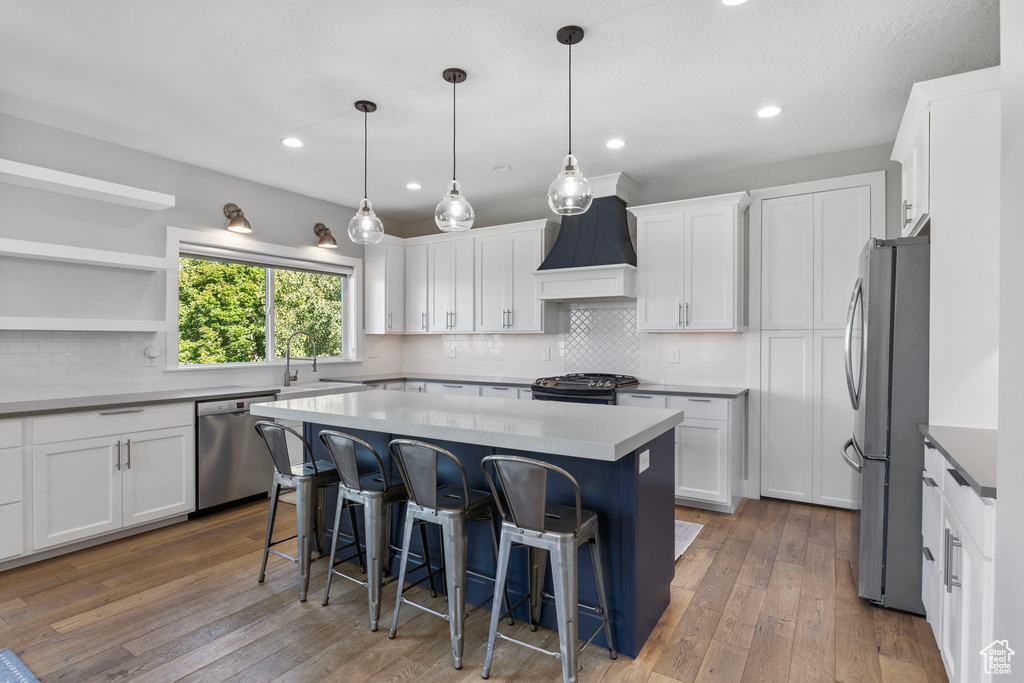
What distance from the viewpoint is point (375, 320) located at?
226 inches

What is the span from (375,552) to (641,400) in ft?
7.91

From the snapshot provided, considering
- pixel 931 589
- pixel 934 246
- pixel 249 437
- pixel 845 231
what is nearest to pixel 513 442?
pixel 931 589

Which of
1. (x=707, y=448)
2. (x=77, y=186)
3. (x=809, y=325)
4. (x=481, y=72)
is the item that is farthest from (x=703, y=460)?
(x=77, y=186)

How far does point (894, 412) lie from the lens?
8.02ft

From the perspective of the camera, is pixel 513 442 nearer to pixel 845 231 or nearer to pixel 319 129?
pixel 319 129

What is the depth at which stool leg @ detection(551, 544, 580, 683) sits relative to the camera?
6.28 feet

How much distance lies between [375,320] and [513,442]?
158 inches

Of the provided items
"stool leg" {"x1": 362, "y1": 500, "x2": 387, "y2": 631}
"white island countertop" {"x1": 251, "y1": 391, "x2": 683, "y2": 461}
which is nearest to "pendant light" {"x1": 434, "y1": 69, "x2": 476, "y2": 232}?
"white island countertop" {"x1": 251, "y1": 391, "x2": 683, "y2": 461}

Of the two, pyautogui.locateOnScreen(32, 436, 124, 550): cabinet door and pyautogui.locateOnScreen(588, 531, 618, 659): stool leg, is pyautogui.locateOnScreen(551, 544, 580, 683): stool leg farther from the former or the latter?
pyautogui.locateOnScreen(32, 436, 124, 550): cabinet door

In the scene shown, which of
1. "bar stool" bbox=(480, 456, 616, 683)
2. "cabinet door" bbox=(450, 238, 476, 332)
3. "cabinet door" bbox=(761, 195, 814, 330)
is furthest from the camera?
"cabinet door" bbox=(450, 238, 476, 332)

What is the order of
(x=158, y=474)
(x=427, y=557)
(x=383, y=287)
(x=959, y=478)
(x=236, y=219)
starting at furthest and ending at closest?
(x=383, y=287) < (x=236, y=219) < (x=158, y=474) < (x=427, y=557) < (x=959, y=478)

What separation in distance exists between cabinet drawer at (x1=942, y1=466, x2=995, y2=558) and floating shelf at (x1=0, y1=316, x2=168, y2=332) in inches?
175

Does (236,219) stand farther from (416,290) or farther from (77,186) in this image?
(416,290)

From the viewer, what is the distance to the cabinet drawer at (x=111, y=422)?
3104mm
